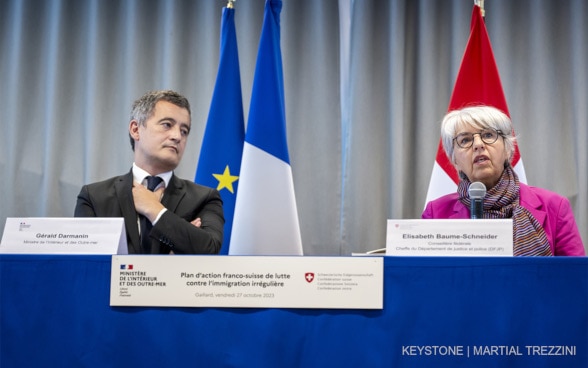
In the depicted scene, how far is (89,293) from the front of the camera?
160 centimetres

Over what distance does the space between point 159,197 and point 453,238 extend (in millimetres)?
1178

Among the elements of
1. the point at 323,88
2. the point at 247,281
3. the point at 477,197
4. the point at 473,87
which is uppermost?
the point at 323,88

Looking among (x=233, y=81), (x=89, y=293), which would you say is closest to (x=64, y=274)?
(x=89, y=293)

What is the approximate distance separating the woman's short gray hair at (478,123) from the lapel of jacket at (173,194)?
1000 millimetres

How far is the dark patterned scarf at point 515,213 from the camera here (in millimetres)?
1986

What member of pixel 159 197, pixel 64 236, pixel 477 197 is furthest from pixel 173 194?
pixel 477 197

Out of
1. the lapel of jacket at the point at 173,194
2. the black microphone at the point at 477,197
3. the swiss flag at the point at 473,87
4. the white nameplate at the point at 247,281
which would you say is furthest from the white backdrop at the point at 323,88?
the white nameplate at the point at 247,281

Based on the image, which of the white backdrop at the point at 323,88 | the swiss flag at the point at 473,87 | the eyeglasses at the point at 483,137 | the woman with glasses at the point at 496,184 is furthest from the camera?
the white backdrop at the point at 323,88

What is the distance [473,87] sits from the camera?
3.27 meters

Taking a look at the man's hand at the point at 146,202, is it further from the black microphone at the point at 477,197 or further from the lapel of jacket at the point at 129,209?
the black microphone at the point at 477,197

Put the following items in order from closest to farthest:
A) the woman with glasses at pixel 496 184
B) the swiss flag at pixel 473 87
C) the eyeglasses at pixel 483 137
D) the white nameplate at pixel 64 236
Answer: the white nameplate at pixel 64 236, the woman with glasses at pixel 496 184, the eyeglasses at pixel 483 137, the swiss flag at pixel 473 87

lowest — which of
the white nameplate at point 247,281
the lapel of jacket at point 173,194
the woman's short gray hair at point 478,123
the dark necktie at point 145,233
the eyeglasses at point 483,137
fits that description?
the white nameplate at point 247,281

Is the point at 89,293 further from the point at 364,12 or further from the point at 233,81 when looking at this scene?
the point at 364,12

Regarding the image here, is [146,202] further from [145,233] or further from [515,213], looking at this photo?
[515,213]
